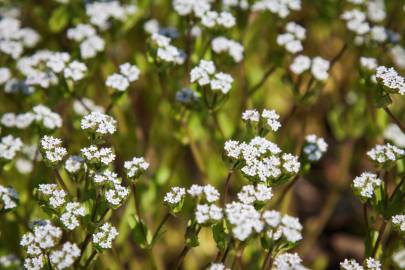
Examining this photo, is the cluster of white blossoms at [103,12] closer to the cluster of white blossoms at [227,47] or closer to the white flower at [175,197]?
the cluster of white blossoms at [227,47]

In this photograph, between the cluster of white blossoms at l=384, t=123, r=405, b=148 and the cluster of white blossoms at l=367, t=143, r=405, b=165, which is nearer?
the cluster of white blossoms at l=367, t=143, r=405, b=165

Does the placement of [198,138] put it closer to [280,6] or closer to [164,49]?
[164,49]

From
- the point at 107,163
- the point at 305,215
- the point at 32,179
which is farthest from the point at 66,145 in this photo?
the point at 305,215

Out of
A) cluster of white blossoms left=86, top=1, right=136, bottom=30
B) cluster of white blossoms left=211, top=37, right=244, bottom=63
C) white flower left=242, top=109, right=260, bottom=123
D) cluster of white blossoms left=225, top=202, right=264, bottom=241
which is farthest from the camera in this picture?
cluster of white blossoms left=86, top=1, right=136, bottom=30

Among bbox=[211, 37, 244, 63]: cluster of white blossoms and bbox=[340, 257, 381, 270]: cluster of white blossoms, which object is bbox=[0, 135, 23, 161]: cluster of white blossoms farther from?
bbox=[340, 257, 381, 270]: cluster of white blossoms

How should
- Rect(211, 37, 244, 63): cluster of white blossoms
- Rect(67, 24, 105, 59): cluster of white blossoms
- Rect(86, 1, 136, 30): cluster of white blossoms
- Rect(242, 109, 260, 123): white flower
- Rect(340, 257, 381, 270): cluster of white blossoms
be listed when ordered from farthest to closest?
1. Rect(86, 1, 136, 30): cluster of white blossoms
2. Rect(67, 24, 105, 59): cluster of white blossoms
3. Rect(211, 37, 244, 63): cluster of white blossoms
4. Rect(242, 109, 260, 123): white flower
5. Rect(340, 257, 381, 270): cluster of white blossoms

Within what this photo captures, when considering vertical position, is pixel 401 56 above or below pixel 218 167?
above

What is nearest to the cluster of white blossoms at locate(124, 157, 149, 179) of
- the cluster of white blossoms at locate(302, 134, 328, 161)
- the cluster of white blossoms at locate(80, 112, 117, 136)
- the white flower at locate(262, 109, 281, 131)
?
the cluster of white blossoms at locate(80, 112, 117, 136)

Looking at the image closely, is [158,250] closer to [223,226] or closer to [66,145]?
[66,145]
